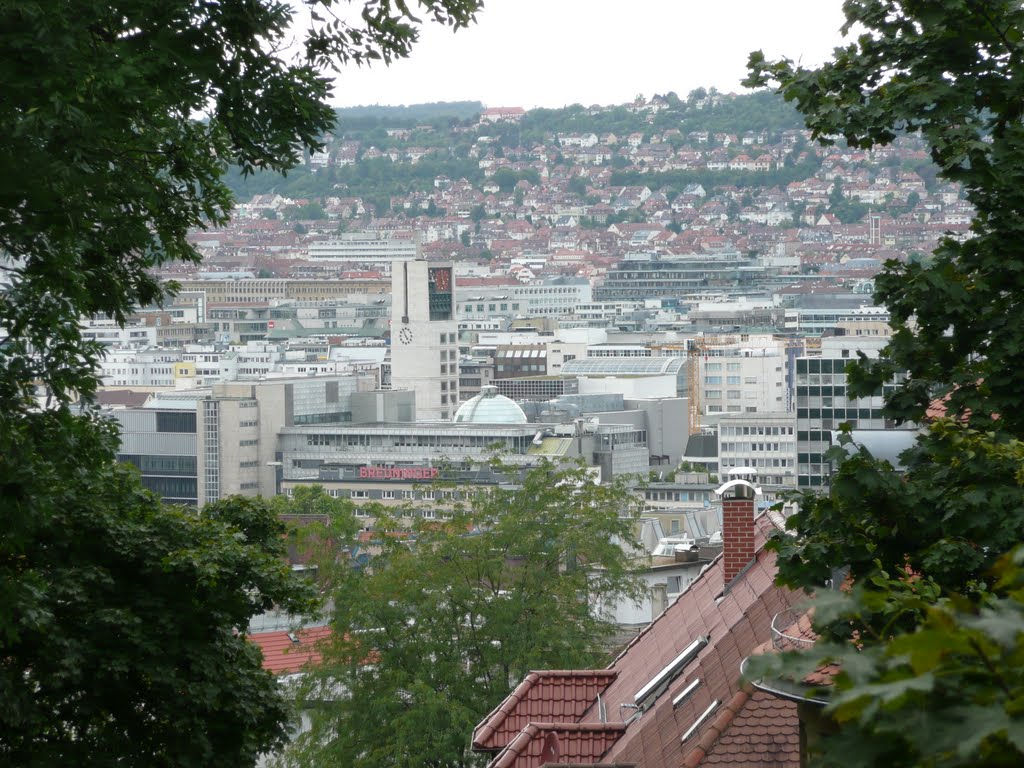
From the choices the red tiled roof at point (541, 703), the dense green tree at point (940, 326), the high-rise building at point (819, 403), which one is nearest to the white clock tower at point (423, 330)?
the high-rise building at point (819, 403)

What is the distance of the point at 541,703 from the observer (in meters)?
15.9

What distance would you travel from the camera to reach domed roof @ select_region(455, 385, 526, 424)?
12175 centimetres

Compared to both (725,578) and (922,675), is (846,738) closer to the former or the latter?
(922,675)

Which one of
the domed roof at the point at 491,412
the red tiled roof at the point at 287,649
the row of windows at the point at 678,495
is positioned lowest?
the row of windows at the point at 678,495

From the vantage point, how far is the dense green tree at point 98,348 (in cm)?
821

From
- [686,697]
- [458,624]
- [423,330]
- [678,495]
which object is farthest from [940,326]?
[423,330]

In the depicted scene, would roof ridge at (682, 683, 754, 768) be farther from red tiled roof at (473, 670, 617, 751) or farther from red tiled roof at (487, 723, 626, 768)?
red tiled roof at (473, 670, 617, 751)

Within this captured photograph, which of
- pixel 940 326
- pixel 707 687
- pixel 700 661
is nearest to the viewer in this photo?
pixel 940 326

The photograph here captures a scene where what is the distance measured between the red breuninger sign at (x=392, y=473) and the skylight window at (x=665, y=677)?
100163 millimetres

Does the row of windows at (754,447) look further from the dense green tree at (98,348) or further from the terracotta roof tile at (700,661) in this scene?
the dense green tree at (98,348)

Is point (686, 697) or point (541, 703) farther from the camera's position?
point (541, 703)

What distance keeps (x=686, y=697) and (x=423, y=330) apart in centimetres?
14000

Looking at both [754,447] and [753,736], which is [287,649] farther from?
[754,447]

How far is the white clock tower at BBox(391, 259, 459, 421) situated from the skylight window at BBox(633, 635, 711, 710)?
13648 centimetres
